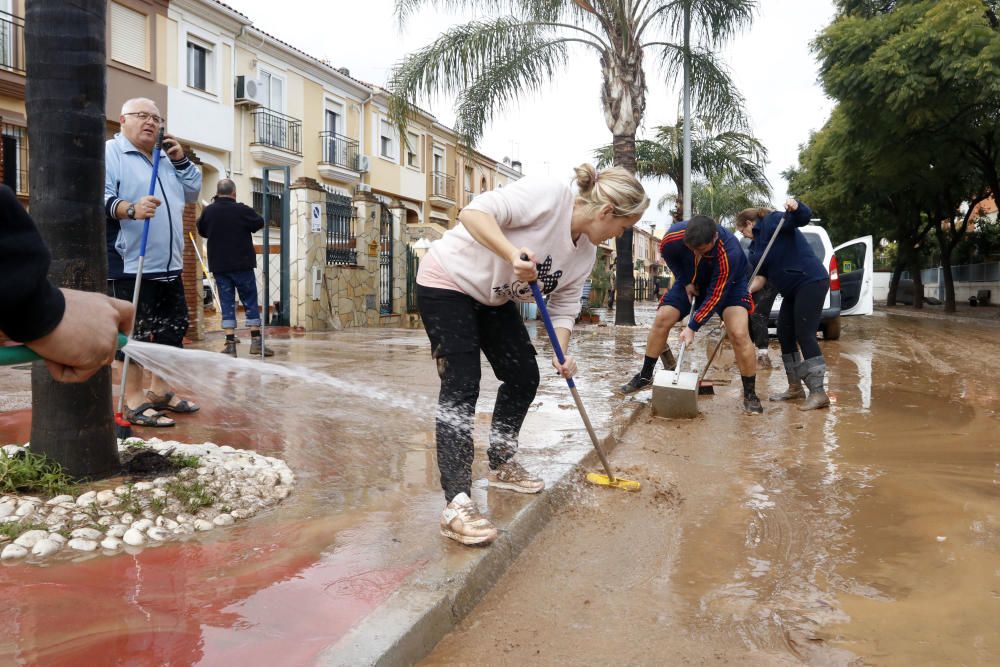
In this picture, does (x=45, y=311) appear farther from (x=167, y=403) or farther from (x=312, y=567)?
(x=167, y=403)

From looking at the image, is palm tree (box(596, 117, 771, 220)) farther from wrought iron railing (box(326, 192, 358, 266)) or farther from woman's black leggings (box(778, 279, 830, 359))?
woman's black leggings (box(778, 279, 830, 359))

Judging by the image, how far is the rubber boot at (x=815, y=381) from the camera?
20.5 feet

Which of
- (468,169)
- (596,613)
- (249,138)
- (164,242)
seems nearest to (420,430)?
(164,242)

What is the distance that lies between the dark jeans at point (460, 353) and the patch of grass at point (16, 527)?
1.40 m

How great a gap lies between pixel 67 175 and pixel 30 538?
1444 millimetres

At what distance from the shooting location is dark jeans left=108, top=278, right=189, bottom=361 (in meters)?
4.48

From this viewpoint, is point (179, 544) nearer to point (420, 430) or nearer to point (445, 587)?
point (445, 587)

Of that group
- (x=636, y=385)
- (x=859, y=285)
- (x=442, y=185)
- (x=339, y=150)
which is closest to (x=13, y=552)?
(x=636, y=385)

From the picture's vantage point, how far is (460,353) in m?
3.06

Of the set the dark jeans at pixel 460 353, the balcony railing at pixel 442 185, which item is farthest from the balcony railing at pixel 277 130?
the dark jeans at pixel 460 353

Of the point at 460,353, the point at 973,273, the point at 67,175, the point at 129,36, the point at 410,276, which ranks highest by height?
the point at 129,36

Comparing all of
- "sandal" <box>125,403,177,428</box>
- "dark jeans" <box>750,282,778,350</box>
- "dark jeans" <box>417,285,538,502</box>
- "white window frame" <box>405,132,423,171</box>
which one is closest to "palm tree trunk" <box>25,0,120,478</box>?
"sandal" <box>125,403,177,428</box>

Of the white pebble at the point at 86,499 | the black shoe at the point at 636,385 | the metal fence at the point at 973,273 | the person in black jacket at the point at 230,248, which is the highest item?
the metal fence at the point at 973,273

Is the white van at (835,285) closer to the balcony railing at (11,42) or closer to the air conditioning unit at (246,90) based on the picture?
the balcony railing at (11,42)
